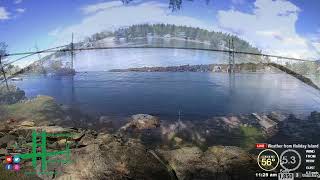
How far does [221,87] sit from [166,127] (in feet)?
3.16

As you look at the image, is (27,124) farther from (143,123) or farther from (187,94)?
(187,94)

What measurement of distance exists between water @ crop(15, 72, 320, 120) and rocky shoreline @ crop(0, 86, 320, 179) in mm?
124

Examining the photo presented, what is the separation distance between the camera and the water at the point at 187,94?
5.45 metres

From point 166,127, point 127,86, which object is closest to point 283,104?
point 166,127

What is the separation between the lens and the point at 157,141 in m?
5.30

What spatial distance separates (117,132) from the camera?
5.38m

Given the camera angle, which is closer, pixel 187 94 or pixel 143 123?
pixel 143 123

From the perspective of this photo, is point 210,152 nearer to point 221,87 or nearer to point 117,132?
point 221,87

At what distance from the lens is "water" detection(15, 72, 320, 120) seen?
5.45m

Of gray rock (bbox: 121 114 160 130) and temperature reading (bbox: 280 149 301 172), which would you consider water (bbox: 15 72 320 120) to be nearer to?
gray rock (bbox: 121 114 160 130)

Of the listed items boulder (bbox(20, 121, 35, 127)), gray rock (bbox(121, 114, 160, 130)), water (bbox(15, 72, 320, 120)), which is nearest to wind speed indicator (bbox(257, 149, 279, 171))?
water (bbox(15, 72, 320, 120))
